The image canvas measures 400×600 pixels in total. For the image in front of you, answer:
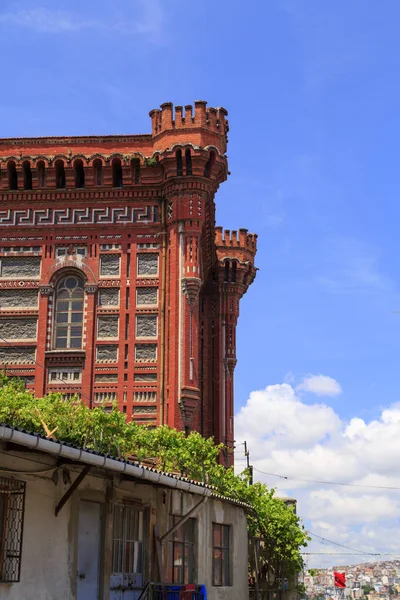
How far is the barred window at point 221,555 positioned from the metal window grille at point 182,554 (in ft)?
5.15

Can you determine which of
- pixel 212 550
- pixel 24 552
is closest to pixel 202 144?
pixel 212 550

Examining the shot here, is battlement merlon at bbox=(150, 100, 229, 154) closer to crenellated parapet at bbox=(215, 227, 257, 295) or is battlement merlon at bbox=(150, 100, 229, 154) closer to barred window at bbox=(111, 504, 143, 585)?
crenellated parapet at bbox=(215, 227, 257, 295)

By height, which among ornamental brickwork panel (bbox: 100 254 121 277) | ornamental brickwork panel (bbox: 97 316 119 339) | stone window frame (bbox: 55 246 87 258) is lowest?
ornamental brickwork panel (bbox: 97 316 119 339)

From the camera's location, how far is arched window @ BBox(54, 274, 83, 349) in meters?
39.7

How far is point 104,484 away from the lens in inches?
705

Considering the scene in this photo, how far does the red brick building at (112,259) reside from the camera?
127 ft

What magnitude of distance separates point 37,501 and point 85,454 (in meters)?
1.59

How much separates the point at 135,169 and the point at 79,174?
262 cm

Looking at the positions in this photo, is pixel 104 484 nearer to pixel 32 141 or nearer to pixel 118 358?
pixel 118 358

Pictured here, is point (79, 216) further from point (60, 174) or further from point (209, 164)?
point (209, 164)

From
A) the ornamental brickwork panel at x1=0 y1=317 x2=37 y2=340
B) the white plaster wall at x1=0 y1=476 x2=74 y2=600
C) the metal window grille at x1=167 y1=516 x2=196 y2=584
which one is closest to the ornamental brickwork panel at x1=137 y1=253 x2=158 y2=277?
the ornamental brickwork panel at x1=0 y1=317 x2=37 y2=340

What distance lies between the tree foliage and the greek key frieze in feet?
29.2

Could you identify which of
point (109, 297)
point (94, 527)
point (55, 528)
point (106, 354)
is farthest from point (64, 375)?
point (55, 528)

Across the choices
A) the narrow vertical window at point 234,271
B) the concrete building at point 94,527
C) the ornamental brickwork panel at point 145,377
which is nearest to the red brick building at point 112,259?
the ornamental brickwork panel at point 145,377
